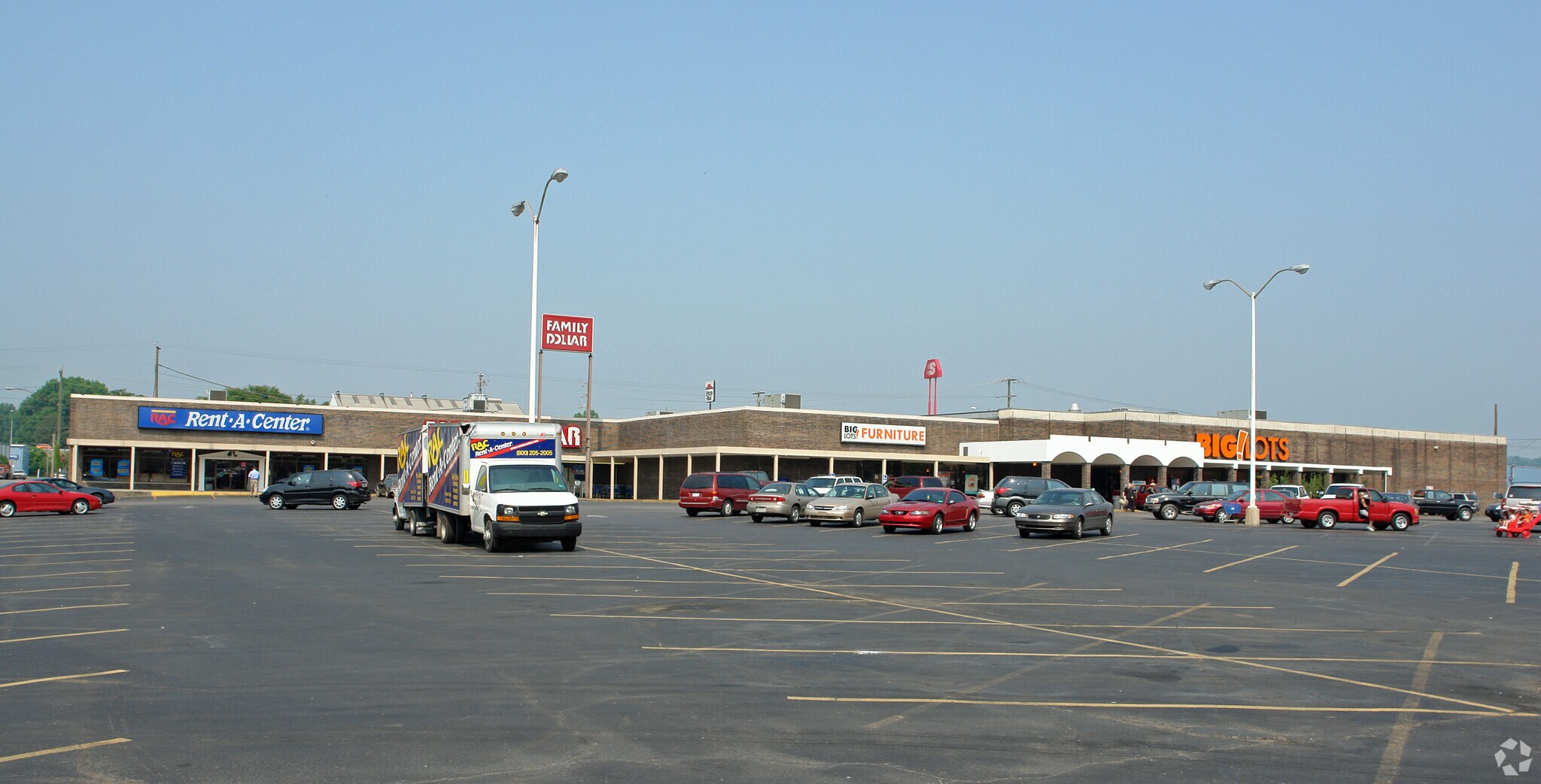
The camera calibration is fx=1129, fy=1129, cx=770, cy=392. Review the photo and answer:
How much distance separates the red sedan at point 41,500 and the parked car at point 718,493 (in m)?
21.5

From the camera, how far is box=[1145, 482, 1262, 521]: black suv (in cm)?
4894

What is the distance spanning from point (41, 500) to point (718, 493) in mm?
24091

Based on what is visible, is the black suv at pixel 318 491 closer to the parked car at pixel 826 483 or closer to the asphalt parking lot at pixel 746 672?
the parked car at pixel 826 483

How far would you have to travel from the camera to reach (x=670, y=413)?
73.1m

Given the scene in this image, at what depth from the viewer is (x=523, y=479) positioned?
24781 mm

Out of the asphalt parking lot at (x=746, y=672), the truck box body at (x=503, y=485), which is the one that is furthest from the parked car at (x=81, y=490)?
the asphalt parking lot at (x=746, y=672)

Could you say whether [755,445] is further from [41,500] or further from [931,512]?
[41,500]

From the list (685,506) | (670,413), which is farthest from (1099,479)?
(685,506)

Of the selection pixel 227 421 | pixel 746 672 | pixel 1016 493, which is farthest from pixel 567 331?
pixel 746 672

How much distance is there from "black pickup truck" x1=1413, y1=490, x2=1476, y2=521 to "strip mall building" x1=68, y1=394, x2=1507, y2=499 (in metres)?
14.0

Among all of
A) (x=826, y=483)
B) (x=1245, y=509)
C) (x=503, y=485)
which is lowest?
(x=1245, y=509)

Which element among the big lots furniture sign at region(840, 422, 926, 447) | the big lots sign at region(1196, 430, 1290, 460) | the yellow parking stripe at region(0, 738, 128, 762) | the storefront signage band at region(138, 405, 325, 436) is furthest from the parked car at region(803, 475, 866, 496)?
the big lots sign at region(1196, 430, 1290, 460)

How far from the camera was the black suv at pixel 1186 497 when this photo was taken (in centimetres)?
4894

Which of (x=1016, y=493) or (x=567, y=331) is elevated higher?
(x=567, y=331)
